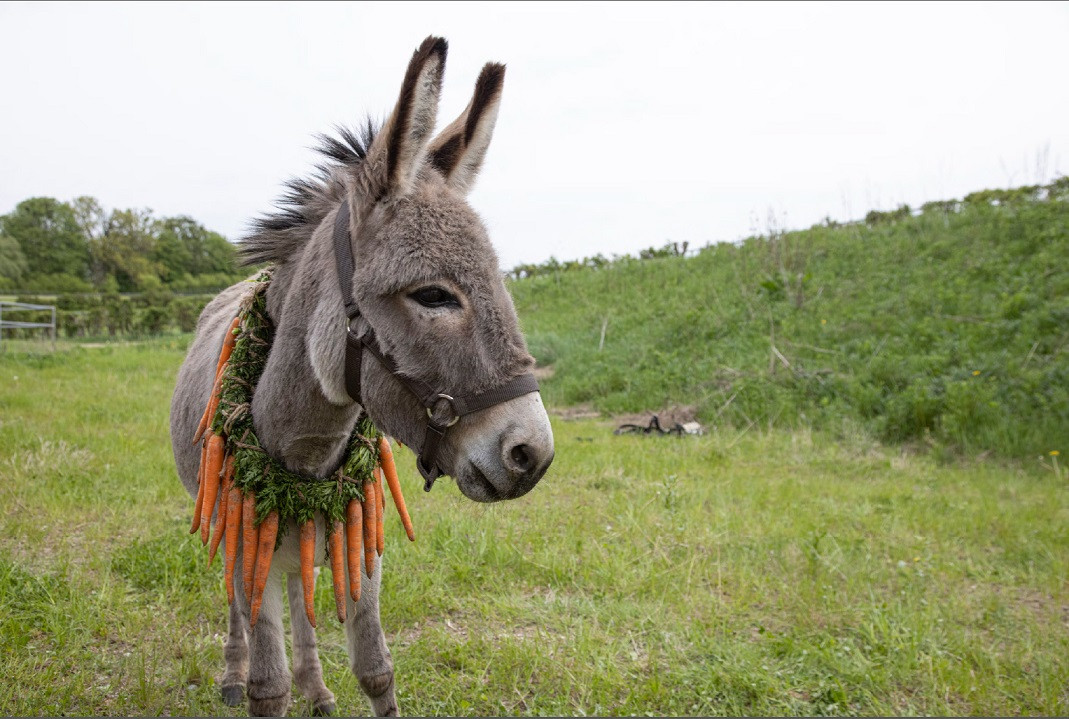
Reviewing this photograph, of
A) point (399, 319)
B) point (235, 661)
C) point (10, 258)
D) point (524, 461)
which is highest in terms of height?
point (10, 258)

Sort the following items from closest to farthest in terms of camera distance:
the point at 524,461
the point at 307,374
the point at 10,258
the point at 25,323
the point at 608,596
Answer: the point at 524,461 → the point at 307,374 → the point at 608,596 → the point at 10,258 → the point at 25,323

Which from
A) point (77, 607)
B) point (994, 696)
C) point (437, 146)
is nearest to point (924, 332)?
point (994, 696)

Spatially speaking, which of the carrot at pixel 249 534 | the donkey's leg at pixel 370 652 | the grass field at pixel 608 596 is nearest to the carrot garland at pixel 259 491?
the carrot at pixel 249 534

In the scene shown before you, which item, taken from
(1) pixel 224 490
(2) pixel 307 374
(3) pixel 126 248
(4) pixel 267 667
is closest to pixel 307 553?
(1) pixel 224 490

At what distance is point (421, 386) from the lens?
1.80 meters

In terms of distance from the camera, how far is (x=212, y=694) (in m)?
3.04

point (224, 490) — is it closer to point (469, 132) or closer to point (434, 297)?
point (434, 297)

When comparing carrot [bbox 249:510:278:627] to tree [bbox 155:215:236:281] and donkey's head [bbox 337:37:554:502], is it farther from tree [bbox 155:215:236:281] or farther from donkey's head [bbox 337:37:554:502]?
tree [bbox 155:215:236:281]

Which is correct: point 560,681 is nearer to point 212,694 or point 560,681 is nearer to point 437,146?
point 212,694

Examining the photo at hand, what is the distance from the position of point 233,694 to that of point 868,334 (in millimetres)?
11265

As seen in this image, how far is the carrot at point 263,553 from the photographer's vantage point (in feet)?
7.55

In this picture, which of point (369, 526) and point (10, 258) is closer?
point (369, 526)

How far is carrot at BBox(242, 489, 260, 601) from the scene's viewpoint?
2.29 meters

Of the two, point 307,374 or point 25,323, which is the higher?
point 25,323
